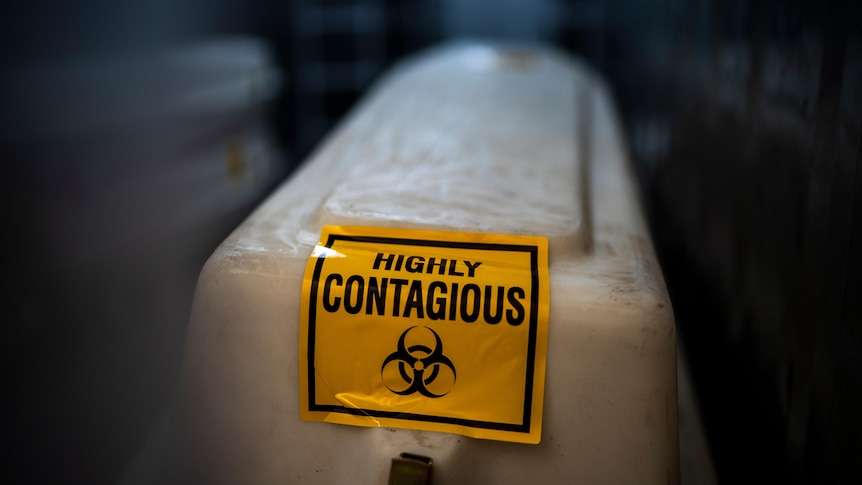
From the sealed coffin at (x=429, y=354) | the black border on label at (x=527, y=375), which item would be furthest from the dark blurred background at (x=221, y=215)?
the black border on label at (x=527, y=375)

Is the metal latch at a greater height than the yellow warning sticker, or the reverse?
the yellow warning sticker

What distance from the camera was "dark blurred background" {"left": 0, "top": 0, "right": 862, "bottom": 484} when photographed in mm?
755

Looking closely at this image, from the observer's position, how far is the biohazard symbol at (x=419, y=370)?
0.70 m

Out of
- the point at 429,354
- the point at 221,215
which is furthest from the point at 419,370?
the point at 221,215

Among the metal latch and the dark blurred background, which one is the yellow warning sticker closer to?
the metal latch

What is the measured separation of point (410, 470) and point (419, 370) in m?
0.10

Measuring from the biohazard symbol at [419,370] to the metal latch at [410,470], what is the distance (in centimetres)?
6

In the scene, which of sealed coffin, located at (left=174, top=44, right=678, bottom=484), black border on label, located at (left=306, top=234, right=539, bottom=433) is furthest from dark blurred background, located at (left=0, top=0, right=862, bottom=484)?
black border on label, located at (left=306, top=234, right=539, bottom=433)

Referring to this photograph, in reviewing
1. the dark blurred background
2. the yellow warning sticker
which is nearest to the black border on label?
the yellow warning sticker

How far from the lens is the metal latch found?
0.67 meters

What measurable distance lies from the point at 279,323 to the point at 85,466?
49 centimetres

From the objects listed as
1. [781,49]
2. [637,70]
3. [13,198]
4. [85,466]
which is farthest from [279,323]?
[637,70]

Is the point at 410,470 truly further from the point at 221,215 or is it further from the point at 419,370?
the point at 221,215

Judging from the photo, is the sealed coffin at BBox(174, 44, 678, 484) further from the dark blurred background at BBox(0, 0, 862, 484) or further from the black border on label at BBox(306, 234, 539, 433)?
the dark blurred background at BBox(0, 0, 862, 484)
